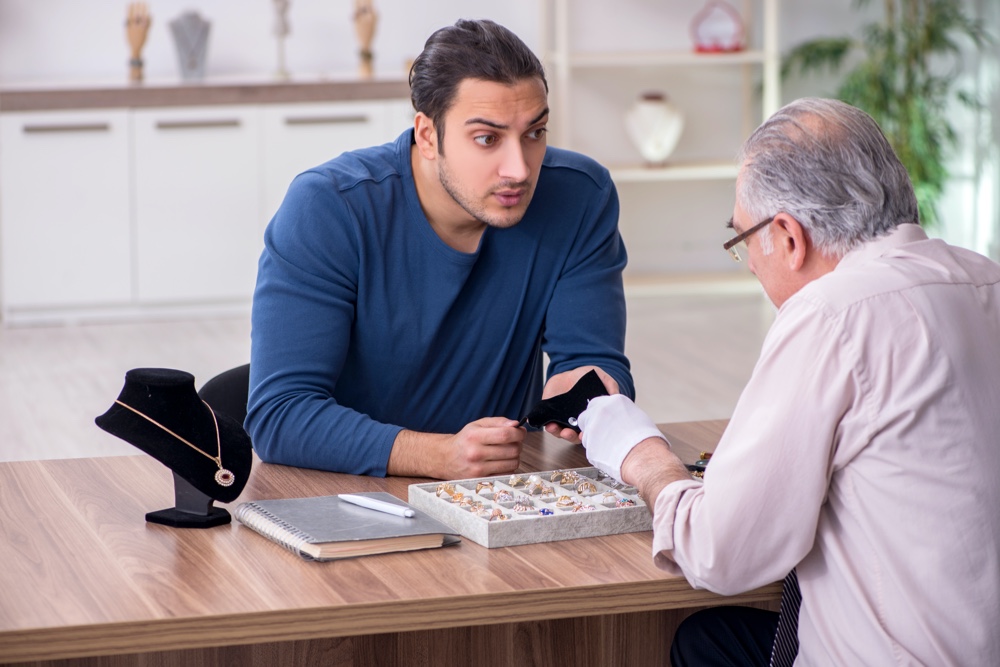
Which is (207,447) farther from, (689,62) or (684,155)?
(684,155)

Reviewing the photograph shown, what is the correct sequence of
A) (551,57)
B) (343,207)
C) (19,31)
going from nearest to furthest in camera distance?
(343,207) < (19,31) < (551,57)

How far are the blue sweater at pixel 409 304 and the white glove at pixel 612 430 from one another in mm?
325

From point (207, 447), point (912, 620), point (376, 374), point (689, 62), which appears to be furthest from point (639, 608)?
point (689, 62)

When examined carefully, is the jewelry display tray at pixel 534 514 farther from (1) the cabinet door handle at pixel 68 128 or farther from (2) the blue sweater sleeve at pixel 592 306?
(1) the cabinet door handle at pixel 68 128

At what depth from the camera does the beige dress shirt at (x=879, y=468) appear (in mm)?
1270

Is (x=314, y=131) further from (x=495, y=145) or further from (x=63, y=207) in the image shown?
(x=495, y=145)

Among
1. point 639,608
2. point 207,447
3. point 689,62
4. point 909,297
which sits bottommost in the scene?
point 639,608

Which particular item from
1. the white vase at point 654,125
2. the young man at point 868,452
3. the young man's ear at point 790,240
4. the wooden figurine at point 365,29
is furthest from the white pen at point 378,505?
the white vase at point 654,125

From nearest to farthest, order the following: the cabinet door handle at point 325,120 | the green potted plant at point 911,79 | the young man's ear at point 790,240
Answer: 1. the young man's ear at point 790,240
2. the cabinet door handle at point 325,120
3. the green potted plant at point 911,79

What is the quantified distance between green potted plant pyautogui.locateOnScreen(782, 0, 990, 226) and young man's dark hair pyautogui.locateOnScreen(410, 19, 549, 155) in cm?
482

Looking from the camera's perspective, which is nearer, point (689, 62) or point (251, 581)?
point (251, 581)

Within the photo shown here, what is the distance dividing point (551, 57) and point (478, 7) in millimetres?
456

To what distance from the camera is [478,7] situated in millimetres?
6738

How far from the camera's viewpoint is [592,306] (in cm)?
215
